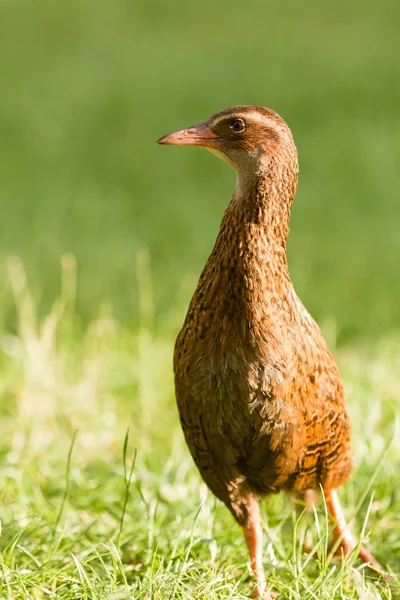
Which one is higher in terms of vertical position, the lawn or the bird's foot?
the lawn

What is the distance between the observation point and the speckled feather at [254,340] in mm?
2934

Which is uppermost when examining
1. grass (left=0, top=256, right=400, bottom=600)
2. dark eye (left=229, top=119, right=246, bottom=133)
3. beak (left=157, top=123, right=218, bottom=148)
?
dark eye (left=229, top=119, right=246, bottom=133)

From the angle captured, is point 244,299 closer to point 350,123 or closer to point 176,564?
point 176,564

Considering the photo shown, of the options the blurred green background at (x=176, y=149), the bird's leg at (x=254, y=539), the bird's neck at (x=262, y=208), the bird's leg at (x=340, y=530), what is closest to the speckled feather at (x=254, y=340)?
the bird's neck at (x=262, y=208)

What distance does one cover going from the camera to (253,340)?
2.92m

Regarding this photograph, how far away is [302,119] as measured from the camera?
33.0ft

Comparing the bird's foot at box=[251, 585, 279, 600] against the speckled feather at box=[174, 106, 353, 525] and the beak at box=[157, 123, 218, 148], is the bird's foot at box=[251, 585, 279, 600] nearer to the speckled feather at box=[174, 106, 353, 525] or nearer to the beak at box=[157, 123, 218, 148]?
the speckled feather at box=[174, 106, 353, 525]

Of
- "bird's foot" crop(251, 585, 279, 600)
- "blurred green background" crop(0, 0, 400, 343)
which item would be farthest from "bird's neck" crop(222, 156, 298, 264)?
"blurred green background" crop(0, 0, 400, 343)

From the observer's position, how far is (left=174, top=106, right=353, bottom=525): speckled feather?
2934 millimetres

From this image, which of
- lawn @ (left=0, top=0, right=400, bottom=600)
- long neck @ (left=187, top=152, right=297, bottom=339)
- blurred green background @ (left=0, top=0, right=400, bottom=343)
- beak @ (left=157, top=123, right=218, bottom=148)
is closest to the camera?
long neck @ (left=187, top=152, right=297, bottom=339)

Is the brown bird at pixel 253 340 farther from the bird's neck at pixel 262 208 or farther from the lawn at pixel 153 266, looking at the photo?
the lawn at pixel 153 266

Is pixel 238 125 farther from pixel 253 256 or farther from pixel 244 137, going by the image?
pixel 253 256

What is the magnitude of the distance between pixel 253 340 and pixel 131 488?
4.08ft

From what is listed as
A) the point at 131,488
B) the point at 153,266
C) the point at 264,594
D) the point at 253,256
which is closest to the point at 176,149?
the point at 153,266
